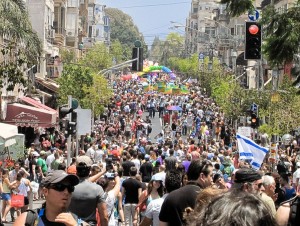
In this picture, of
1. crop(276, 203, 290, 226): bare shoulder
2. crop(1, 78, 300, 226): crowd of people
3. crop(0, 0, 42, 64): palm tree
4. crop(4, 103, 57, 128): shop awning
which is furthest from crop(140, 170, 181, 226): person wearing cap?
crop(4, 103, 57, 128): shop awning

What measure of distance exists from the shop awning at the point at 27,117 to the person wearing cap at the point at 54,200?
34332 millimetres

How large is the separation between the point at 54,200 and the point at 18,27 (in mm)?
17363

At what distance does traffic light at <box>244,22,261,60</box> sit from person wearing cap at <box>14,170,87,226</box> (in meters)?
15.7

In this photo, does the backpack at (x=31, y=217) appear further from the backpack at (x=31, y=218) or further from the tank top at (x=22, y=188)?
the tank top at (x=22, y=188)

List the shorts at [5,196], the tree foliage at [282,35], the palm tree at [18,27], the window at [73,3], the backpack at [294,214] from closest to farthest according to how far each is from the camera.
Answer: the backpack at [294,214], the tree foliage at [282,35], the shorts at [5,196], the palm tree at [18,27], the window at [73,3]

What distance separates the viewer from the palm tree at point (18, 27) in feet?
75.3

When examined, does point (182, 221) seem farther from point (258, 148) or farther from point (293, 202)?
point (258, 148)

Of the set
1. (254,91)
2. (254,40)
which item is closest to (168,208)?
(254,40)

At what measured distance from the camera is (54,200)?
21.3 feet

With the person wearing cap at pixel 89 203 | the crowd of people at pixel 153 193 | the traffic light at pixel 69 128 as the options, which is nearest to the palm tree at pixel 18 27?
the traffic light at pixel 69 128

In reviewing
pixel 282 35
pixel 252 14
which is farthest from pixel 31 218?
pixel 252 14

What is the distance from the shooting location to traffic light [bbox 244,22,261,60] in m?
21.9

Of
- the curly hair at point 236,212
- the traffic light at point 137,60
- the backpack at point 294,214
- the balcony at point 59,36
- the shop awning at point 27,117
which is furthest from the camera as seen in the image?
the balcony at point 59,36

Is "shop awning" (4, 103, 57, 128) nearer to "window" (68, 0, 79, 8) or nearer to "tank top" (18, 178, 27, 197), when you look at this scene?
"tank top" (18, 178, 27, 197)
